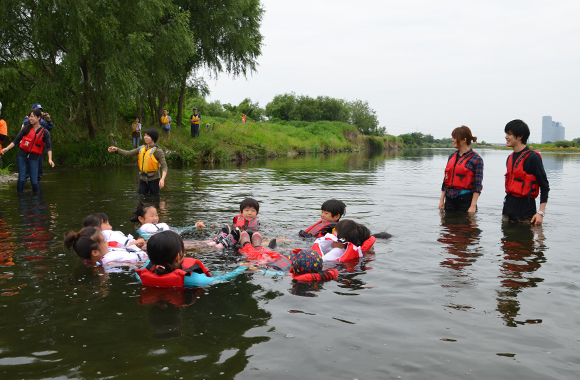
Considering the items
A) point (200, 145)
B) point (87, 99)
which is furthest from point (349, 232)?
point (200, 145)

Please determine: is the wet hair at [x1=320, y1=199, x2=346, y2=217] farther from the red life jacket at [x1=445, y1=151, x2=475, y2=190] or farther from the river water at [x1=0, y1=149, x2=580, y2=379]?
the red life jacket at [x1=445, y1=151, x2=475, y2=190]

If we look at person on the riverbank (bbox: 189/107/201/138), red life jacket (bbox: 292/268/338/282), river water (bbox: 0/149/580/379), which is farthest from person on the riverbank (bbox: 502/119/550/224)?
person on the riverbank (bbox: 189/107/201/138)

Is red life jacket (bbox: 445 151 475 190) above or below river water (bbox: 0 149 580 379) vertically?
above

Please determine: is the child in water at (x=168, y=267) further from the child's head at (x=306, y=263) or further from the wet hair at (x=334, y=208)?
the wet hair at (x=334, y=208)

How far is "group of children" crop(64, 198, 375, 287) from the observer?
5.34 m

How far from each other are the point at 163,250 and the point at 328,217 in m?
3.41

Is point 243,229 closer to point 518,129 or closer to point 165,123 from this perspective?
point 518,129

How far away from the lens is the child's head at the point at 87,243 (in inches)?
237

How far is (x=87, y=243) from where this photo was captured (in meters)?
6.00

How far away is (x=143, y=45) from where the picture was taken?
21.1m

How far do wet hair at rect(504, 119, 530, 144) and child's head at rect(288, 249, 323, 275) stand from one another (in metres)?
4.90

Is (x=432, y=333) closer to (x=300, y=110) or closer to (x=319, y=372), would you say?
(x=319, y=372)

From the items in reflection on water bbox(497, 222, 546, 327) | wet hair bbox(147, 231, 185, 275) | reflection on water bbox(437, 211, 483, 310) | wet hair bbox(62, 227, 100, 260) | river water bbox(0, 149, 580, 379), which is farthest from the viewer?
wet hair bbox(62, 227, 100, 260)

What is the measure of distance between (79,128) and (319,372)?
24328 mm
